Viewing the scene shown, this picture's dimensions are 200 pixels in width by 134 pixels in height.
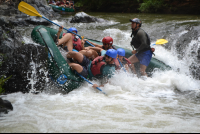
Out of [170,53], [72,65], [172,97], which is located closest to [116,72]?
[72,65]

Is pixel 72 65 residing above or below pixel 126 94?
above

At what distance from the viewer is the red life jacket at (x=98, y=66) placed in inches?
159

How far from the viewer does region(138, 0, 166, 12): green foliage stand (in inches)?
586

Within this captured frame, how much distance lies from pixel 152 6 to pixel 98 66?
12.6 metres

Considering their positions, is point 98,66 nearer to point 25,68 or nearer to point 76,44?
point 76,44

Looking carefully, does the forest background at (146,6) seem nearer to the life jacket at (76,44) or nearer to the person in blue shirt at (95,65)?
the life jacket at (76,44)

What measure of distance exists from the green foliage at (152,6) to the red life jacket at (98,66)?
1223 cm

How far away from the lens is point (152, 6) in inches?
601

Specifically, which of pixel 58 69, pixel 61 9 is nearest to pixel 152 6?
pixel 61 9

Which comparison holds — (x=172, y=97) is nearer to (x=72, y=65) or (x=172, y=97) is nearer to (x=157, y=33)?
(x=72, y=65)

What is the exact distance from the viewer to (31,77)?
3795 millimetres

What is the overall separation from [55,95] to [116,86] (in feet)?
3.86

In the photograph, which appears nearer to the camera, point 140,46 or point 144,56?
point 140,46

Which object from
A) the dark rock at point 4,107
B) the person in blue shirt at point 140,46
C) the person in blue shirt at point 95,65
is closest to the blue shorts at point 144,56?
the person in blue shirt at point 140,46
